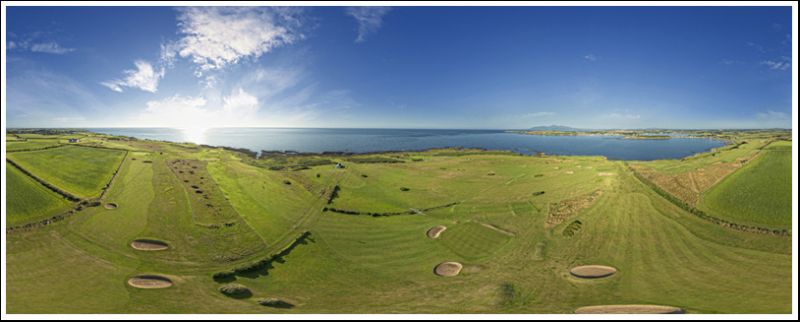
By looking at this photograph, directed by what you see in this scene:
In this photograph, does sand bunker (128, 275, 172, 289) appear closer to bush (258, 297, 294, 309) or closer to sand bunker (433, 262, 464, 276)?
bush (258, 297, 294, 309)

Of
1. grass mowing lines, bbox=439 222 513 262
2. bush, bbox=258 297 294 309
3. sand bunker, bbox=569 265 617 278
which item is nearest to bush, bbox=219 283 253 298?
bush, bbox=258 297 294 309

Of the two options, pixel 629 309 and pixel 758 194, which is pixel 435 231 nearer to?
pixel 629 309

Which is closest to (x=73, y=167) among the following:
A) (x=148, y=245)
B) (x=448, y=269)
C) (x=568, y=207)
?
(x=148, y=245)

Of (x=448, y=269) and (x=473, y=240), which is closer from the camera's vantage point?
(x=448, y=269)

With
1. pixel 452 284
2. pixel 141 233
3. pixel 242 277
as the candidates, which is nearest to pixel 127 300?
pixel 242 277

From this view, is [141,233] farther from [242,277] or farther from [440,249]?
[440,249]
